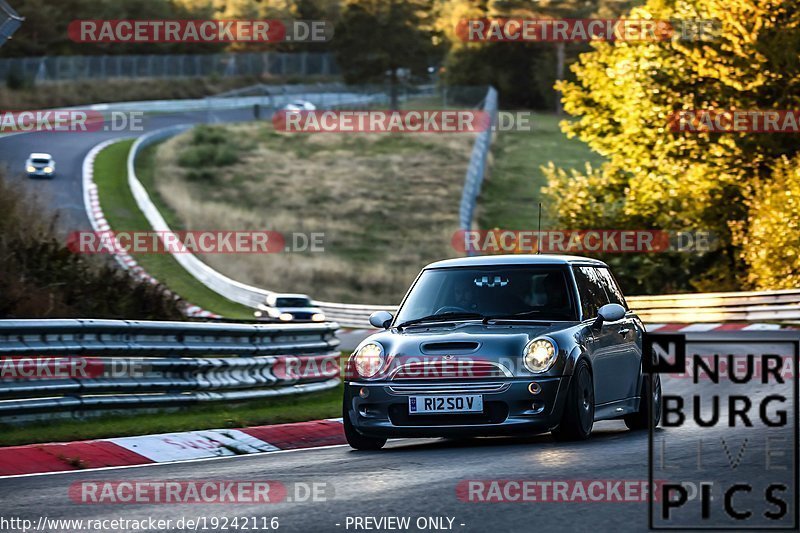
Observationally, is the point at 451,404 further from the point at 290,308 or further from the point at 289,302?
the point at 289,302

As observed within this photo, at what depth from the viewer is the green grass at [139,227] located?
3916cm

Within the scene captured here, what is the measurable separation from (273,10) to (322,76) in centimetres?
1493

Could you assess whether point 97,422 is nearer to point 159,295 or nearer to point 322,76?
point 159,295

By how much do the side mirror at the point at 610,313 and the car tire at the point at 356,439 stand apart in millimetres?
1965

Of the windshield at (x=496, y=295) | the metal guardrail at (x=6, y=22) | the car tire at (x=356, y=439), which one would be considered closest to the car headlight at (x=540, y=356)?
the windshield at (x=496, y=295)

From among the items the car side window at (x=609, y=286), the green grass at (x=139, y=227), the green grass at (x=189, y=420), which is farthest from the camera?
the green grass at (x=139, y=227)

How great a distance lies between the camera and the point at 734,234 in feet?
116

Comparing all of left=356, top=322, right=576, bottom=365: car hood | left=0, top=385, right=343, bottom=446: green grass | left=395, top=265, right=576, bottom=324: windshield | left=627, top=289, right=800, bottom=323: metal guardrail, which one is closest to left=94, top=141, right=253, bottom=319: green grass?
left=627, top=289, right=800, bottom=323: metal guardrail

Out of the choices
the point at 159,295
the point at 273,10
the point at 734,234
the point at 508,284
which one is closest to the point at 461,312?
the point at 508,284

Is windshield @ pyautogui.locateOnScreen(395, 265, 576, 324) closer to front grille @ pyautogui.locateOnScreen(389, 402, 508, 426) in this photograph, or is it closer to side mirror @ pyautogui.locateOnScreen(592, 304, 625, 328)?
side mirror @ pyautogui.locateOnScreen(592, 304, 625, 328)

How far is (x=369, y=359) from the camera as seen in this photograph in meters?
11.1

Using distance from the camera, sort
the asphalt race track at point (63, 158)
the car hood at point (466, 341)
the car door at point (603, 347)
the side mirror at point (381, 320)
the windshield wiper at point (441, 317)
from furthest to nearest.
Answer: the asphalt race track at point (63, 158)
the side mirror at point (381, 320)
the windshield wiper at point (441, 317)
the car door at point (603, 347)
the car hood at point (466, 341)

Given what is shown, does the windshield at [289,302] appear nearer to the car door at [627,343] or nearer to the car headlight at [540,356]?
the car door at [627,343]

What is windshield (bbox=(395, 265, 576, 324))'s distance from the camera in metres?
11.6
